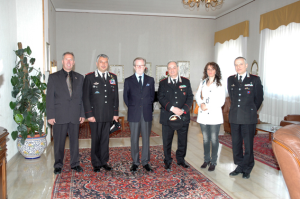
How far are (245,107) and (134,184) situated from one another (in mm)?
1706

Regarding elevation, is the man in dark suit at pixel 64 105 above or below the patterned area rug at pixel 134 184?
above

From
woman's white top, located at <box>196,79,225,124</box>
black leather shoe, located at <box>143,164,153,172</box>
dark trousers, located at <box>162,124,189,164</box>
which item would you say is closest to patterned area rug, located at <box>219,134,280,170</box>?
woman's white top, located at <box>196,79,225,124</box>

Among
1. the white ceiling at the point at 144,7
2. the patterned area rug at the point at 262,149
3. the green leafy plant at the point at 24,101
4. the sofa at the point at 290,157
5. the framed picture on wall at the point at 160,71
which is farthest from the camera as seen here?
the framed picture on wall at the point at 160,71

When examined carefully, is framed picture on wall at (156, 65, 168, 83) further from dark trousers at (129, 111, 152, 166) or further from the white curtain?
dark trousers at (129, 111, 152, 166)

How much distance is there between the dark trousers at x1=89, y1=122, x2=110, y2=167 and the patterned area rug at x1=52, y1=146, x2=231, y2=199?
0.16 m

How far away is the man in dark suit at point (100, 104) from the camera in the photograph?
11.2ft

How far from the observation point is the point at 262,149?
4.81 meters

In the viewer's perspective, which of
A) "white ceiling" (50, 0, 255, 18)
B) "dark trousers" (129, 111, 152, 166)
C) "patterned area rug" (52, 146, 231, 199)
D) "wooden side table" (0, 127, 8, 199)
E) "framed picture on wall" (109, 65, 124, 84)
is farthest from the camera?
"framed picture on wall" (109, 65, 124, 84)

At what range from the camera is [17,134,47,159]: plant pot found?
13.3 feet

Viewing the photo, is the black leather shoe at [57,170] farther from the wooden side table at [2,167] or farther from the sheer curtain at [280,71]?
the sheer curtain at [280,71]

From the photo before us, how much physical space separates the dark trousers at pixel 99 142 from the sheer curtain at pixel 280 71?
17.3ft

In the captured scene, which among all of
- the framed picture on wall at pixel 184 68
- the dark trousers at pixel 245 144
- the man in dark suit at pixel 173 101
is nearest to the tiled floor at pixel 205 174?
the dark trousers at pixel 245 144

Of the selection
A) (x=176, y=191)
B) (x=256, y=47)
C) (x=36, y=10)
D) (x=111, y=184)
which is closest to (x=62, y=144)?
(x=111, y=184)

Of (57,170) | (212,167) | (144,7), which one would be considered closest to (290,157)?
(212,167)
